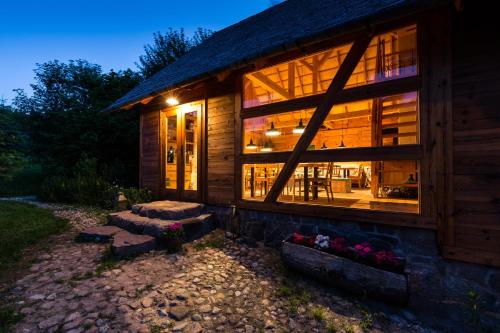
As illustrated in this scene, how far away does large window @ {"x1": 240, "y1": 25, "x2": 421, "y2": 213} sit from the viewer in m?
3.81

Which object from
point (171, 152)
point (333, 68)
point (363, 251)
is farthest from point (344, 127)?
point (363, 251)

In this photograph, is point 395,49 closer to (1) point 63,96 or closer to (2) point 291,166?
(2) point 291,166

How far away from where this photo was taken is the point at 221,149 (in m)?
5.74

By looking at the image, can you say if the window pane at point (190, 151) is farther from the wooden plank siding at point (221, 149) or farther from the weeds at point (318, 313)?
the weeds at point (318, 313)

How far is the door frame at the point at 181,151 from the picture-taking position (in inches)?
241

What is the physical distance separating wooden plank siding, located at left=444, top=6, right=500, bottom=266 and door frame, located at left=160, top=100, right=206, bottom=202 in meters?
5.01

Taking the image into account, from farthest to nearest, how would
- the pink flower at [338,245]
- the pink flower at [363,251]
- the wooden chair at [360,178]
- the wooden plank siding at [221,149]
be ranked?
the wooden chair at [360,178], the wooden plank siding at [221,149], the pink flower at [338,245], the pink flower at [363,251]

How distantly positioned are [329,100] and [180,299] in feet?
12.4

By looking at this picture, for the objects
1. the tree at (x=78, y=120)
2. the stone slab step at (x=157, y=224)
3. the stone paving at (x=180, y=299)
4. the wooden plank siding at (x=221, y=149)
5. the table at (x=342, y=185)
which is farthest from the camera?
the tree at (x=78, y=120)

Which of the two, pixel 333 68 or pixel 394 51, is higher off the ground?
pixel 333 68

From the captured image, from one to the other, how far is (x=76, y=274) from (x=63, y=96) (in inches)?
529

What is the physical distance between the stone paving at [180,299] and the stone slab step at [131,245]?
0.20 m

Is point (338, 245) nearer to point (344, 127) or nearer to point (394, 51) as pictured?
point (394, 51)

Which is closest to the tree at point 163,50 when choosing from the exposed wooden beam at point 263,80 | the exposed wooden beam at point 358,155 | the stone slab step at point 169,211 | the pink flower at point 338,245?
the exposed wooden beam at point 263,80
